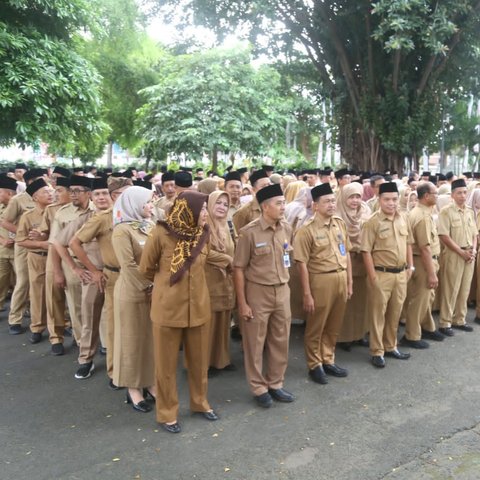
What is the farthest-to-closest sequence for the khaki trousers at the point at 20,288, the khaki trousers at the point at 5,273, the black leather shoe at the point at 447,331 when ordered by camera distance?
the khaki trousers at the point at 5,273 < the khaki trousers at the point at 20,288 < the black leather shoe at the point at 447,331

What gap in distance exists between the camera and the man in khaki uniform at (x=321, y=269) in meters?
Result: 4.70

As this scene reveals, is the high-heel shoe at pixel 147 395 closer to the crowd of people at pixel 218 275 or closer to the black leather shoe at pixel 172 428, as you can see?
the crowd of people at pixel 218 275

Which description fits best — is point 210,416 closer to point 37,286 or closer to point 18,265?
point 37,286

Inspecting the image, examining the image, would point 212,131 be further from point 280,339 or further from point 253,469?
point 253,469

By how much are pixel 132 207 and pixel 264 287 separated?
1309mm

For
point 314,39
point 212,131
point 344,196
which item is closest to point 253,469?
point 344,196

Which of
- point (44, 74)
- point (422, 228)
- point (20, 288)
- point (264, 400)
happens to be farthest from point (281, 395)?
point (44, 74)

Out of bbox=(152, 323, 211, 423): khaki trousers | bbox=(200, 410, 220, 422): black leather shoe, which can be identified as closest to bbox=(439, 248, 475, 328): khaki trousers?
bbox=(200, 410, 220, 422): black leather shoe

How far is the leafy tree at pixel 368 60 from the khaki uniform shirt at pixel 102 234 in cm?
1139

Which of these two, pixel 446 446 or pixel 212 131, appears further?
pixel 212 131

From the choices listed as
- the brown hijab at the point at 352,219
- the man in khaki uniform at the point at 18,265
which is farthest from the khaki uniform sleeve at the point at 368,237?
the man in khaki uniform at the point at 18,265

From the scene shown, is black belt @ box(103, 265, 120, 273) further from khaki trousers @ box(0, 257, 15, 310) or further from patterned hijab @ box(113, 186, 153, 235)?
khaki trousers @ box(0, 257, 15, 310)

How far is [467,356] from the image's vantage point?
18.0ft

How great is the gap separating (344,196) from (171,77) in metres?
14.0
